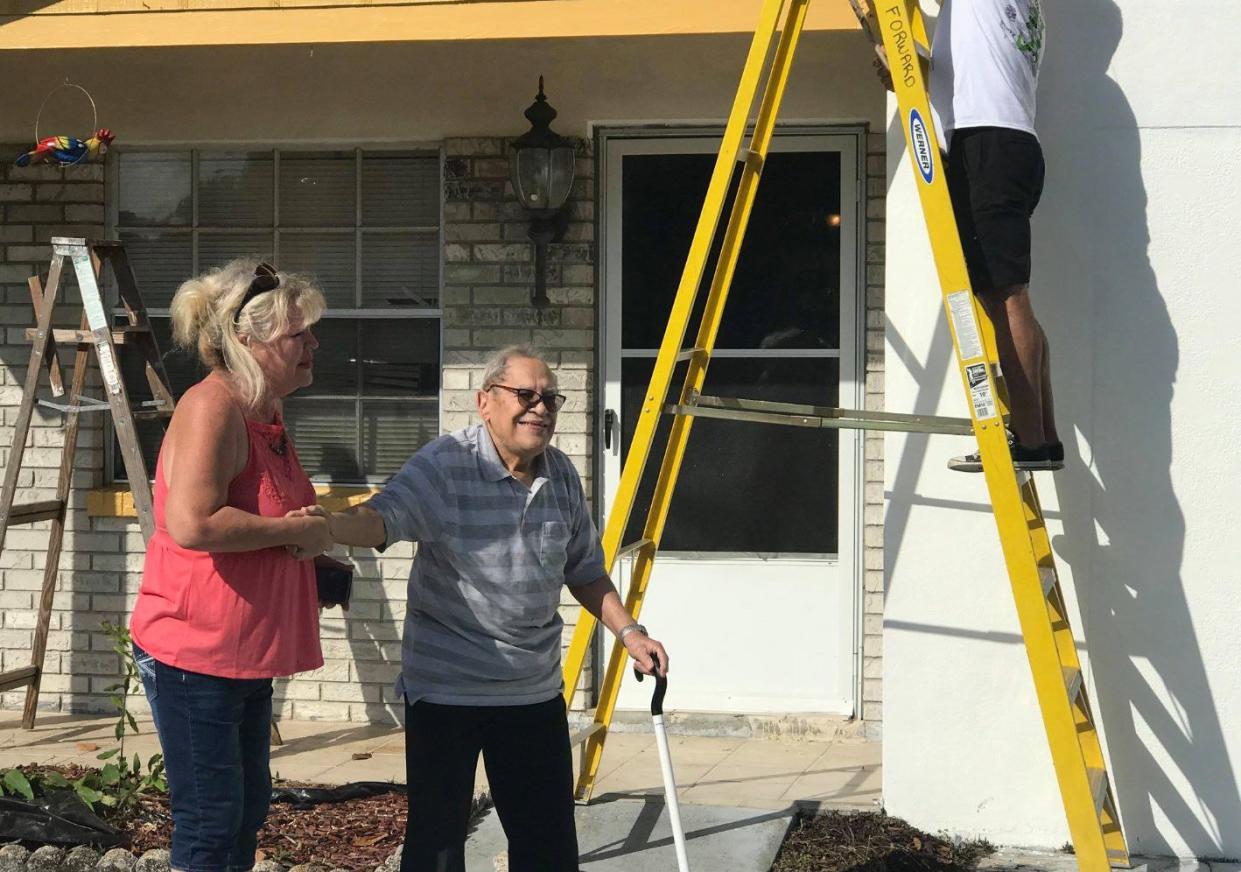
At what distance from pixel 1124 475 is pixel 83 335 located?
402 cm

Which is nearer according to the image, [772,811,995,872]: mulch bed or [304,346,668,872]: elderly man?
[304,346,668,872]: elderly man

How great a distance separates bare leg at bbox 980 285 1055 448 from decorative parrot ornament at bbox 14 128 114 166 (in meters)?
3.69

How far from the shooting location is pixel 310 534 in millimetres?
3312

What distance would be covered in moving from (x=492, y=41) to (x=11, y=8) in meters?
1.90

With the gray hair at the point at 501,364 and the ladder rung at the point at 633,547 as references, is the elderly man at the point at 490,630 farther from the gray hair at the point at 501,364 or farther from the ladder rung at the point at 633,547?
the ladder rung at the point at 633,547

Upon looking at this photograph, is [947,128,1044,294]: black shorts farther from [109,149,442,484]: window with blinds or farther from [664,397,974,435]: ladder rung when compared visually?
[109,149,442,484]: window with blinds

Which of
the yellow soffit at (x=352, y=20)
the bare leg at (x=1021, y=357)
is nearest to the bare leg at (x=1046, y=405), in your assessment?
the bare leg at (x=1021, y=357)

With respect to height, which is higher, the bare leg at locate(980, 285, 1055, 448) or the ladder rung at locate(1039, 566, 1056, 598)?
the bare leg at locate(980, 285, 1055, 448)

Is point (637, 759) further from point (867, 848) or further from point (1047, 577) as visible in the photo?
point (1047, 577)

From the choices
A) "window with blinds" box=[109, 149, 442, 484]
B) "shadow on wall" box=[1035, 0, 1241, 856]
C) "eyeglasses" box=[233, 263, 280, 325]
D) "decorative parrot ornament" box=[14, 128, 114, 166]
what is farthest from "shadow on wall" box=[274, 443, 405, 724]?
"eyeglasses" box=[233, 263, 280, 325]

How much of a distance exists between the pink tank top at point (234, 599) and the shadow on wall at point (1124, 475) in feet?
8.47

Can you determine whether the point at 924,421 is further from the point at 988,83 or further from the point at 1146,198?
the point at 1146,198

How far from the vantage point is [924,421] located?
411cm

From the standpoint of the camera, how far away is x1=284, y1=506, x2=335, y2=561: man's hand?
3299 millimetres
